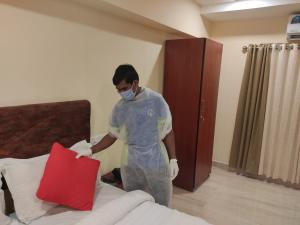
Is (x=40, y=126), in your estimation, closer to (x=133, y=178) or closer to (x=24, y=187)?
(x=24, y=187)

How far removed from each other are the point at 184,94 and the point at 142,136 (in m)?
1.33

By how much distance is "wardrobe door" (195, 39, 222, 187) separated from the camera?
2.94 m

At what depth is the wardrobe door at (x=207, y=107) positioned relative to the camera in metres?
2.94

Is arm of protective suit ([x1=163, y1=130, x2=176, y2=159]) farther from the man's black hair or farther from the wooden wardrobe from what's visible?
the wooden wardrobe

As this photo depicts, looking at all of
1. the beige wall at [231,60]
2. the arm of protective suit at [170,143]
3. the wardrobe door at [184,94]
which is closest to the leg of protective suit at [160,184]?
the arm of protective suit at [170,143]

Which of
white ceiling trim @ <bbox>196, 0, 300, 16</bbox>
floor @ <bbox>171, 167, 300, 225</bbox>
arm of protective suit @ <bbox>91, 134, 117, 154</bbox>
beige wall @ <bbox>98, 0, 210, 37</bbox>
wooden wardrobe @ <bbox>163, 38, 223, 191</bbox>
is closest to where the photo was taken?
arm of protective suit @ <bbox>91, 134, 117, 154</bbox>

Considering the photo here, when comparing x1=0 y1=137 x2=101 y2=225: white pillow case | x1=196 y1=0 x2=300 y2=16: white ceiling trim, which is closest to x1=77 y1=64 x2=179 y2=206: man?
x1=0 y1=137 x2=101 y2=225: white pillow case

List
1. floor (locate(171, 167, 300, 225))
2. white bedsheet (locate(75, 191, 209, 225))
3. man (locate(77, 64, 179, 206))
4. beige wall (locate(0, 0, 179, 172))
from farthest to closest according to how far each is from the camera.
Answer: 1. floor (locate(171, 167, 300, 225))
2. man (locate(77, 64, 179, 206))
3. beige wall (locate(0, 0, 179, 172))
4. white bedsheet (locate(75, 191, 209, 225))

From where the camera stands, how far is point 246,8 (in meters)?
3.00

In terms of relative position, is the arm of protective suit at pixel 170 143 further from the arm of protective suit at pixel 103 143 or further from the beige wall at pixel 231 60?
the beige wall at pixel 231 60

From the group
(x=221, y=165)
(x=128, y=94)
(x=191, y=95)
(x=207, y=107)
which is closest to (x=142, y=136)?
(x=128, y=94)

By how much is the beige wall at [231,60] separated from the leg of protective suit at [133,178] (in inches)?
89.3

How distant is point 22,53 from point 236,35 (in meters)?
2.98

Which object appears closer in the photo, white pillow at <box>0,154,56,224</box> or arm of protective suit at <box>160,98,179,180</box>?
white pillow at <box>0,154,56,224</box>
